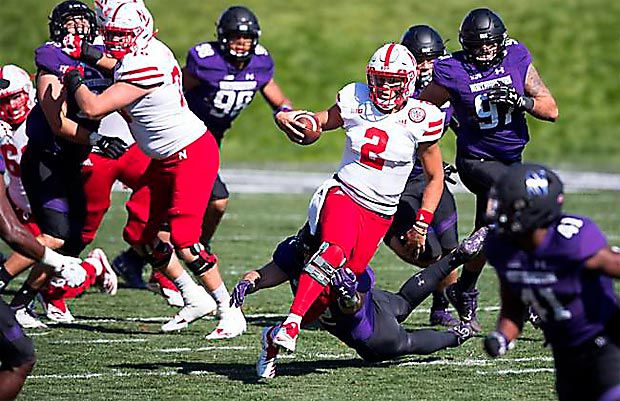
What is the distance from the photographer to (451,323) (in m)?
6.86

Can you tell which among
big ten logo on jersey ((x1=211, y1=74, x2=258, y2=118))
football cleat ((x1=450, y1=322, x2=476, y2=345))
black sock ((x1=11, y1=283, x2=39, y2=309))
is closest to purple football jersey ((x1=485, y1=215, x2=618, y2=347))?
football cleat ((x1=450, y1=322, x2=476, y2=345))

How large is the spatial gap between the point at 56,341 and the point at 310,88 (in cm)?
1456

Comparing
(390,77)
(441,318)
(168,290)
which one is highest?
(390,77)

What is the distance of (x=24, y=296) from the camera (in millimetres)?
6695

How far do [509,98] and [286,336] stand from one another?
196 centimetres

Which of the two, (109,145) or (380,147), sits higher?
(380,147)

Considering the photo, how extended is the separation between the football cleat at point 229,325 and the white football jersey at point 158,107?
2.91ft

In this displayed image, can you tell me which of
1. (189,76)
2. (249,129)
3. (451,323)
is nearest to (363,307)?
(451,323)

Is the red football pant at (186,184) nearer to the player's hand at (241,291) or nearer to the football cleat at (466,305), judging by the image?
the player's hand at (241,291)

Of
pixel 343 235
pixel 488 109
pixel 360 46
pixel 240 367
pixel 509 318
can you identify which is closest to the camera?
pixel 509 318

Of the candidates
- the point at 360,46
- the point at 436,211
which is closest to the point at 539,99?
the point at 436,211

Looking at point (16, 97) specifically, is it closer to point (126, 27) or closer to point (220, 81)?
point (126, 27)

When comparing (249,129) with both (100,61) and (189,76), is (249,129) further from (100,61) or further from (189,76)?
(100,61)

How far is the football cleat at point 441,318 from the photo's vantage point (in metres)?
6.89
